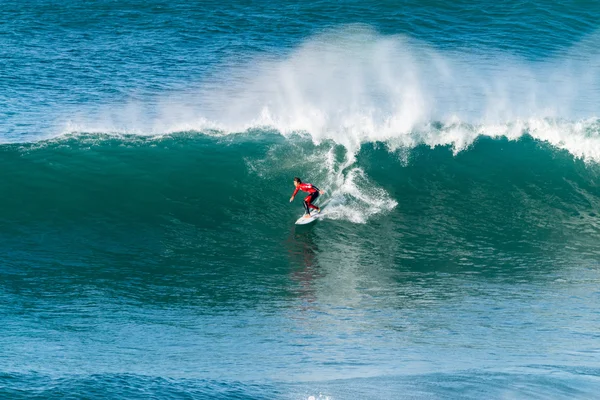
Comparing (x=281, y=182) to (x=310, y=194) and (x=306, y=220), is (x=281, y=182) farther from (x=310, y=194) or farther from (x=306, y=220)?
(x=306, y=220)

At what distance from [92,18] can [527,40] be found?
1916 centimetres

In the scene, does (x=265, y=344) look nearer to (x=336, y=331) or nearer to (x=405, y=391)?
(x=336, y=331)

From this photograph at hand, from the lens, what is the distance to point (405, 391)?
967 centimetres

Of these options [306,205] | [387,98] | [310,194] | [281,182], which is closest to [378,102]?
[387,98]

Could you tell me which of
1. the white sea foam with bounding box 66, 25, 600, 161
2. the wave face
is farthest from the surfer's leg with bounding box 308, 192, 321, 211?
the white sea foam with bounding box 66, 25, 600, 161

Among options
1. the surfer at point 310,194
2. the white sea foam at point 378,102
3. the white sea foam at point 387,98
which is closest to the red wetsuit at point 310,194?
the surfer at point 310,194

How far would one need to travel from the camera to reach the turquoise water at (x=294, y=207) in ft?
35.1

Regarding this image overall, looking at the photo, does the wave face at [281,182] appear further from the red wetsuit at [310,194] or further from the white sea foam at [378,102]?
the red wetsuit at [310,194]

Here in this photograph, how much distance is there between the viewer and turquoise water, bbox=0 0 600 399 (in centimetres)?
1071

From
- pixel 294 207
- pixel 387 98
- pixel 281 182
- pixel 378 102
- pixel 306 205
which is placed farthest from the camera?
pixel 387 98

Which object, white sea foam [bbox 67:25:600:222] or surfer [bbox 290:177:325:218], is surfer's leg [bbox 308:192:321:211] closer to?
surfer [bbox 290:177:325:218]

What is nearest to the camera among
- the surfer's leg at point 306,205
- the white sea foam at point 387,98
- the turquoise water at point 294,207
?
the turquoise water at point 294,207

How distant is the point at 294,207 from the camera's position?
57.6 feet

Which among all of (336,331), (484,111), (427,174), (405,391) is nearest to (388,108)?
(484,111)
